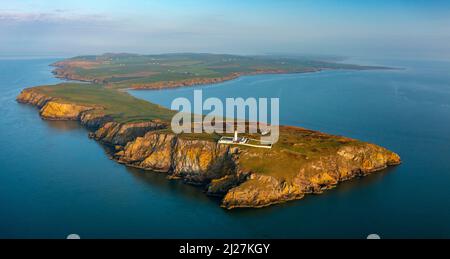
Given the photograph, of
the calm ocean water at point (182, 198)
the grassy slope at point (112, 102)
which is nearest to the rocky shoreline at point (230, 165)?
the calm ocean water at point (182, 198)

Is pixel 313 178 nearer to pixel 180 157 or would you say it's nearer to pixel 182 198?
pixel 182 198

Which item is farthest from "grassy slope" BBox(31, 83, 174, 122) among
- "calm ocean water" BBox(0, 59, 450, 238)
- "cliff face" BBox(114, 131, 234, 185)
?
"cliff face" BBox(114, 131, 234, 185)

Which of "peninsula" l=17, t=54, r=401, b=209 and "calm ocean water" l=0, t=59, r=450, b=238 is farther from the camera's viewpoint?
"peninsula" l=17, t=54, r=401, b=209

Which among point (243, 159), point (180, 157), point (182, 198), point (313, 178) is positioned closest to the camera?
point (182, 198)

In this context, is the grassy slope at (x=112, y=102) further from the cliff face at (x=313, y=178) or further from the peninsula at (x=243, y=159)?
the cliff face at (x=313, y=178)

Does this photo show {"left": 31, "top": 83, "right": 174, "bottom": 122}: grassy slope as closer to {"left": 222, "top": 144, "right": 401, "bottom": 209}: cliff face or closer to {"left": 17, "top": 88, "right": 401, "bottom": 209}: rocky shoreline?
{"left": 17, "top": 88, "right": 401, "bottom": 209}: rocky shoreline

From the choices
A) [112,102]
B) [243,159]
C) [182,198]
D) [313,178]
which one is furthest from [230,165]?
[112,102]
